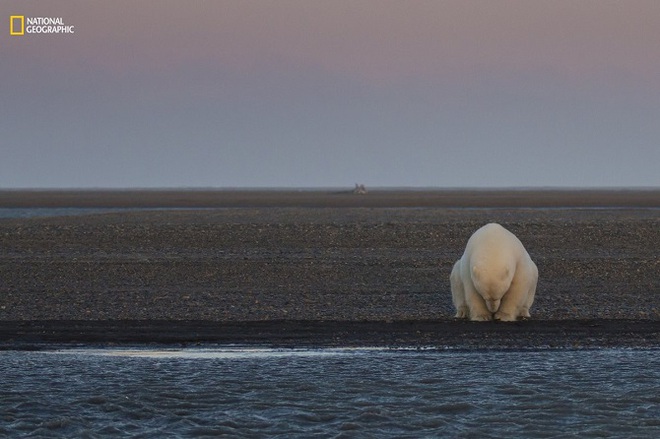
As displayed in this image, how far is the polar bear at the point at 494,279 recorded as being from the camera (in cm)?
1628

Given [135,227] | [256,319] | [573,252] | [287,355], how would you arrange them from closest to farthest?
[287,355] < [256,319] < [573,252] < [135,227]

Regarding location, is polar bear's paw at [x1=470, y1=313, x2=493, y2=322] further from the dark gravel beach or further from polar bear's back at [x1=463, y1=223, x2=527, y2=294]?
polar bear's back at [x1=463, y1=223, x2=527, y2=294]

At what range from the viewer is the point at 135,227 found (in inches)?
1567

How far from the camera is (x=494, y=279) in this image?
16.2 meters

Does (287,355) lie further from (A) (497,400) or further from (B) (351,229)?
(B) (351,229)

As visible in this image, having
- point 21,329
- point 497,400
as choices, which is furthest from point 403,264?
point 497,400

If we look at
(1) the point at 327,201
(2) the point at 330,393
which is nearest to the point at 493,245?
(2) the point at 330,393

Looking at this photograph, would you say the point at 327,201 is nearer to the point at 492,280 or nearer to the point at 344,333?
the point at 492,280

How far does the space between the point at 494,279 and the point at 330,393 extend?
552 cm

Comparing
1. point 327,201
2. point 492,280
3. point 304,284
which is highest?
point 327,201

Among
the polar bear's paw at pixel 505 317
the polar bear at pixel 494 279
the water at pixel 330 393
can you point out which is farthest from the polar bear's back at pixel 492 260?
the water at pixel 330 393

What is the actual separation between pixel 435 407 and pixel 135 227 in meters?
30.3

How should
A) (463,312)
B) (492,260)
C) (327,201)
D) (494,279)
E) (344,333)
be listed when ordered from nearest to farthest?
(344,333), (494,279), (492,260), (463,312), (327,201)

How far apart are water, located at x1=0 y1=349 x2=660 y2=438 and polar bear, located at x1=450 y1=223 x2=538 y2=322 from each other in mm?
2460
